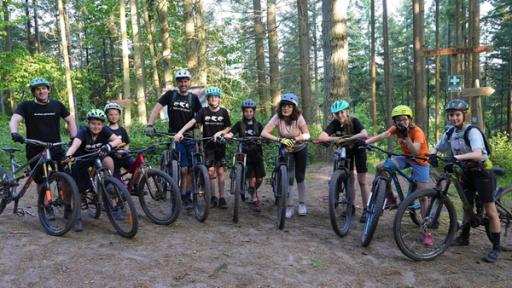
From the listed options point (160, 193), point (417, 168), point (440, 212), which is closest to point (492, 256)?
point (440, 212)

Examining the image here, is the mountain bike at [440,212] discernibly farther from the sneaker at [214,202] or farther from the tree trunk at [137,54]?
the tree trunk at [137,54]

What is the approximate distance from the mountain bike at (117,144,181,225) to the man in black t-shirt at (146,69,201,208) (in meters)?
0.54

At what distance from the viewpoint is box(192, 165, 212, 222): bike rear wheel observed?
5871mm

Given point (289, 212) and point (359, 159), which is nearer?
point (359, 159)

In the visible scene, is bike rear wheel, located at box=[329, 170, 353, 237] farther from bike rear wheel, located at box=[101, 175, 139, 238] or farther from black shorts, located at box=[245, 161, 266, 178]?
bike rear wheel, located at box=[101, 175, 139, 238]

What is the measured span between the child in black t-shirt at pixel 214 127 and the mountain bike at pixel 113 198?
4.46 feet

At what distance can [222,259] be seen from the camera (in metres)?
4.57

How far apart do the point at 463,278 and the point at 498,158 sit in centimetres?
1219

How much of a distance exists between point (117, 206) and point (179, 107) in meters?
2.04

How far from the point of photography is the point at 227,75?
1572cm

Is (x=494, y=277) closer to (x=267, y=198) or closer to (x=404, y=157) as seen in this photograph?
(x=404, y=157)

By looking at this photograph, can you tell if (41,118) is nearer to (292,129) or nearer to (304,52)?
(292,129)

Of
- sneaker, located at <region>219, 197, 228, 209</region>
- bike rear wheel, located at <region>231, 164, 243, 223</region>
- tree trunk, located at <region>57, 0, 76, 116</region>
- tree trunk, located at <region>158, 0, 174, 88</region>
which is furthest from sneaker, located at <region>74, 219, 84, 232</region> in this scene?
tree trunk, located at <region>57, 0, 76, 116</region>

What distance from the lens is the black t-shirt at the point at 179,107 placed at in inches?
262
